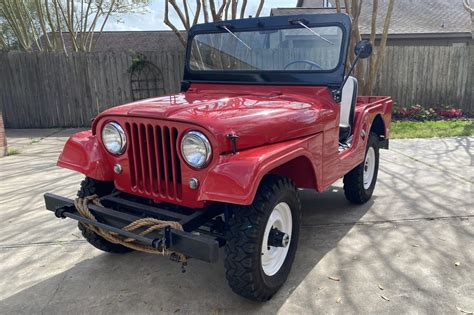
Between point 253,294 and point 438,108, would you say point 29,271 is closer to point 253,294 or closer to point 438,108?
point 253,294

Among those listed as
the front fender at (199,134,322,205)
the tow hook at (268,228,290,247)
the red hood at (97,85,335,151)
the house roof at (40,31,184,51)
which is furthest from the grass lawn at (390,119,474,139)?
the house roof at (40,31,184,51)

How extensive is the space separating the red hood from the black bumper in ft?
1.67

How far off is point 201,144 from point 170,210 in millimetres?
602

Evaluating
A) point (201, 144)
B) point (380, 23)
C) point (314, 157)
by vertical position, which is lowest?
point (314, 157)

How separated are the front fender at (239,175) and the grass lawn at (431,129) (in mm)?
6412

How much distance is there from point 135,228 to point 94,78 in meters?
8.63

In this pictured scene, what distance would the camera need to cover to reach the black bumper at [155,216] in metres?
2.14

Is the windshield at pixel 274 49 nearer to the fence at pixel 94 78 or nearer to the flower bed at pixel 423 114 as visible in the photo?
the fence at pixel 94 78

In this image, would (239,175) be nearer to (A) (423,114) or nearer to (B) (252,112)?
(B) (252,112)

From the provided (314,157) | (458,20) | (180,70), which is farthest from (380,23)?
(314,157)

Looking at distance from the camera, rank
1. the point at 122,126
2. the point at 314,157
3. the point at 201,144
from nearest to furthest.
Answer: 1. the point at 201,144
2. the point at 122,126
3. the point at 314,157

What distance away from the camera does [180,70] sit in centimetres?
1017

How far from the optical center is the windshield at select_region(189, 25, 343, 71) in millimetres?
3438

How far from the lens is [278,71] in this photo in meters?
3.54
